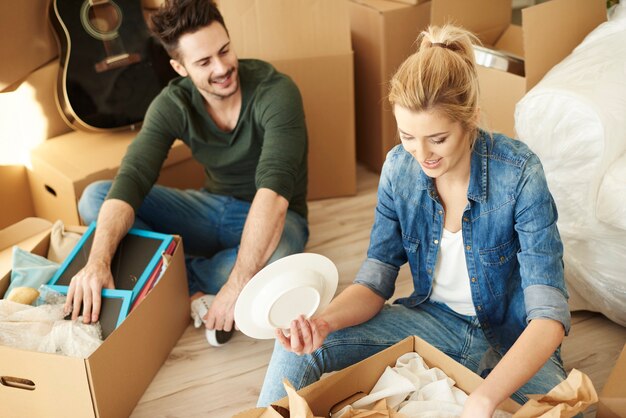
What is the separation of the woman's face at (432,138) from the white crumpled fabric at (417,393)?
1.04 feet

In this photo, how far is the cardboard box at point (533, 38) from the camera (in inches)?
71.1

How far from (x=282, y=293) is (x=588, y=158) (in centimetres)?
78

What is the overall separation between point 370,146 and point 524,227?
1.34 meters

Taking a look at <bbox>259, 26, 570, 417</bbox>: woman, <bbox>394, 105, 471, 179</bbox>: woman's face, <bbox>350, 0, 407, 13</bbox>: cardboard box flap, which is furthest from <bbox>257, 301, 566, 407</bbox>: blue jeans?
<bbox>350, 0, 407, 13</bbox>: cardboard box flap

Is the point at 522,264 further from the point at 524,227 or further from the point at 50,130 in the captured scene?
the point at 50,130

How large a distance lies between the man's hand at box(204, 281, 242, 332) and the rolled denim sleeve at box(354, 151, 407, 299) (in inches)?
15.4

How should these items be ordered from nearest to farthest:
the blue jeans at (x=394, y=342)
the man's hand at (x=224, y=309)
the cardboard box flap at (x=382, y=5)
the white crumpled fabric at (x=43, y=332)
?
1. the blue jeans at (x=394, y=342)
2. the white crumpled fabric at (x=43, y=332)
3. the man's hand at (x=224, y=309)
4. the cardboard box flap at (x=382, y=5)

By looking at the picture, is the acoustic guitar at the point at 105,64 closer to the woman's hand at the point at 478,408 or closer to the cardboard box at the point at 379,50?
the cardboard box at the point at 379,50

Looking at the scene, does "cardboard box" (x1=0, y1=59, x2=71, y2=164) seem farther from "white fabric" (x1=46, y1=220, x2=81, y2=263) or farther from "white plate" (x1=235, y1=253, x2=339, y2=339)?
"white plate" (x1=235, y1=253, x2=339, y2=339)

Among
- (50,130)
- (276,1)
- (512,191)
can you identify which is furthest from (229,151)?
(512,191)

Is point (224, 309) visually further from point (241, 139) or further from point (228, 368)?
point (241, 139)

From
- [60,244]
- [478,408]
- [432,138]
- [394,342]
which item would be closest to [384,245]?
[394,342]

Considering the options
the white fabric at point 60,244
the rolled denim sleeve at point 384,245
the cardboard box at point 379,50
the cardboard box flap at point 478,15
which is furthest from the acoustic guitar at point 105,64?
the rolled denim sleeve at point 384,245

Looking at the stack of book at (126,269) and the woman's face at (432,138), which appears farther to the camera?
the stack of book at (126,269)
